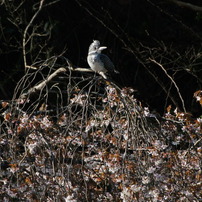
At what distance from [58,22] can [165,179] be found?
3952 mm

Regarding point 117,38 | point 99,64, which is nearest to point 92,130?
point 99,64

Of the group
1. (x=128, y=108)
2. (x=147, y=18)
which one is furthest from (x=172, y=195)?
(x=147, y=18)

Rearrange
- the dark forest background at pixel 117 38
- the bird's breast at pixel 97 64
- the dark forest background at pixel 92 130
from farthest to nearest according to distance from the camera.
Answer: the dark forest background at pixel 117 38
the bird's breast at pixel 97 64
the dark forest background at pixel 92 130

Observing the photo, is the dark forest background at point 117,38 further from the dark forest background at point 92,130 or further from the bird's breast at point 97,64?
the bird's breast at point 97,64

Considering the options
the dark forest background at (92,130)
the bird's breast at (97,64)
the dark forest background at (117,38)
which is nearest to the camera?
the dark forest background at (92,130)

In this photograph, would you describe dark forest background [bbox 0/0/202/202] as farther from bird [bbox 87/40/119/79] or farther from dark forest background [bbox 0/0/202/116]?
bird [bbox 87/40/119/79]

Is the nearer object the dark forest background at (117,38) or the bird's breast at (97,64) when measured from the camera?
the bird's breast at (97,64)

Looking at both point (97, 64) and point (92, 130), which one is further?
point (97, 64)

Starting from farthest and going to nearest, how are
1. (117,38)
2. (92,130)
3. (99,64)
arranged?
(117,38) < (99,64) < (92,130)

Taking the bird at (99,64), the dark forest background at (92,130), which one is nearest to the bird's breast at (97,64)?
the bird at (99,64)

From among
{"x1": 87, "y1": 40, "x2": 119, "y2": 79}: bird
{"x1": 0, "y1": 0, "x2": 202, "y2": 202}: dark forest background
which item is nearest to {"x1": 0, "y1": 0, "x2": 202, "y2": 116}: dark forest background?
{"x1": 0, "y1": 0, "x2": 202, "y2": 202}: dark forest background

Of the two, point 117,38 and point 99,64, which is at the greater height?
point 99,64

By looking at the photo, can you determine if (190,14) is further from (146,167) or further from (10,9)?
(146,167)

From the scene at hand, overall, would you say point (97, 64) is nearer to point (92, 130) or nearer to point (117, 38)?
point (92, 130)
